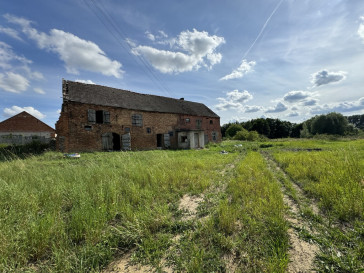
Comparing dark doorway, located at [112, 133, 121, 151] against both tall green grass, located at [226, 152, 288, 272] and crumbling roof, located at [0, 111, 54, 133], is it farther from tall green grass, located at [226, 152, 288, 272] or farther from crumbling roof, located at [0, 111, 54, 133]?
crumbling roof, located at [0, 111, 54, 133]

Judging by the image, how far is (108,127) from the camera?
15.1 meters

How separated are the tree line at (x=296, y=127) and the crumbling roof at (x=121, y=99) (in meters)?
19.8

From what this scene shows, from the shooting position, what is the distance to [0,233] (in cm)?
181

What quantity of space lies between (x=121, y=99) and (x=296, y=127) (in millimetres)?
72408

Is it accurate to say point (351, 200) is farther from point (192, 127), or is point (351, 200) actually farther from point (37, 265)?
point (192, 127)

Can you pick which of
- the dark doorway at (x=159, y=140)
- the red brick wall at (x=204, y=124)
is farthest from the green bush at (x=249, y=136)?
the dark doorway at (x=159, y=140)

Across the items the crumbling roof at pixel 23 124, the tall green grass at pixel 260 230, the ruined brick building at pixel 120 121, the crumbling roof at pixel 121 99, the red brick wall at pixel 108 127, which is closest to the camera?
the tall green grass at pixel 260 230

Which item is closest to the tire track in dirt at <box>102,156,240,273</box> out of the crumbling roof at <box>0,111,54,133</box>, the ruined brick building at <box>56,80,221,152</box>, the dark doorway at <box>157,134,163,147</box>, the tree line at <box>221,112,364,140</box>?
the ruined brick building at <box>56,80,221,152</box>

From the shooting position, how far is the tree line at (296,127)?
1505 inches

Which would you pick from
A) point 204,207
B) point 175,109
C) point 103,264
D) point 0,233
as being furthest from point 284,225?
point 175,109

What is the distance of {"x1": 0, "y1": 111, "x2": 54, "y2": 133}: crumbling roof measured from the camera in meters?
26.4

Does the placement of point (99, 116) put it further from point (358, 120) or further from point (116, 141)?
point (358, 120)

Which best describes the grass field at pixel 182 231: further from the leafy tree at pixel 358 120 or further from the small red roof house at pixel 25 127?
the leafy tree at pixel 358 120

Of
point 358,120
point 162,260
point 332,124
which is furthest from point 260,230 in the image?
point 358,120
